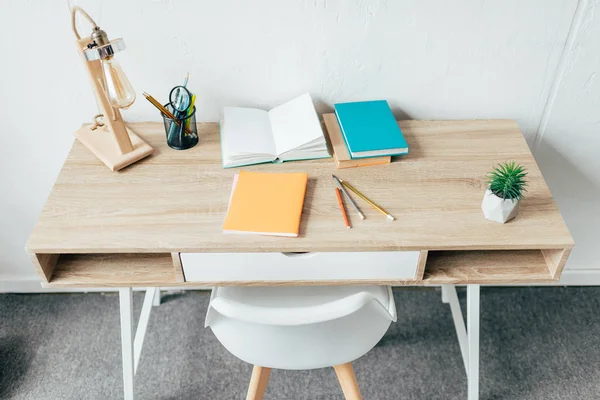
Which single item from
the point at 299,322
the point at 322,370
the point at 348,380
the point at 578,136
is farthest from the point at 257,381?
the point at 578,136

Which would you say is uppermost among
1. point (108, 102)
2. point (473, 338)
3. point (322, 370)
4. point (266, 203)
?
point (108, 102)

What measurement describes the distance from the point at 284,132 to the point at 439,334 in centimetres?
87

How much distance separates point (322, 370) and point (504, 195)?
84 cm

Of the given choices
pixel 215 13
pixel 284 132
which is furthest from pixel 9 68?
pixel 284 132

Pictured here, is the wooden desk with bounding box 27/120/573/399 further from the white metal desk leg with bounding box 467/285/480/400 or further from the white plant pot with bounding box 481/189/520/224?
the white metal desk leg with bounding box 467/285/480/400

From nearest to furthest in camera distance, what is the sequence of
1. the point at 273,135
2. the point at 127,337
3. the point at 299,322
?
the point at 299,322
the point at 273,135
the point at 127,337

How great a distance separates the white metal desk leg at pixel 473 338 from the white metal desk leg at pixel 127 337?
871mm

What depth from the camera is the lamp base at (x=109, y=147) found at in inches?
49.9

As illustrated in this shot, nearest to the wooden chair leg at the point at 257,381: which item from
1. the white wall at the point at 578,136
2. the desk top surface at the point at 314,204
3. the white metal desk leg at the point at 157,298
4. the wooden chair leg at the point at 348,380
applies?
the wooden chair leg at the point at 348,380

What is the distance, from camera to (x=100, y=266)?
3.95 feet

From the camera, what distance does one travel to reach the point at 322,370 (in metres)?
1.68

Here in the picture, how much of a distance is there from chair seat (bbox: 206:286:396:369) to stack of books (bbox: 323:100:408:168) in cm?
29

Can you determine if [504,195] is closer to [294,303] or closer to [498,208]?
[498,208]

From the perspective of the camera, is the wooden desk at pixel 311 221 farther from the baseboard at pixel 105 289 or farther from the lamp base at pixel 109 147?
the baseboard at pixel 105 289
